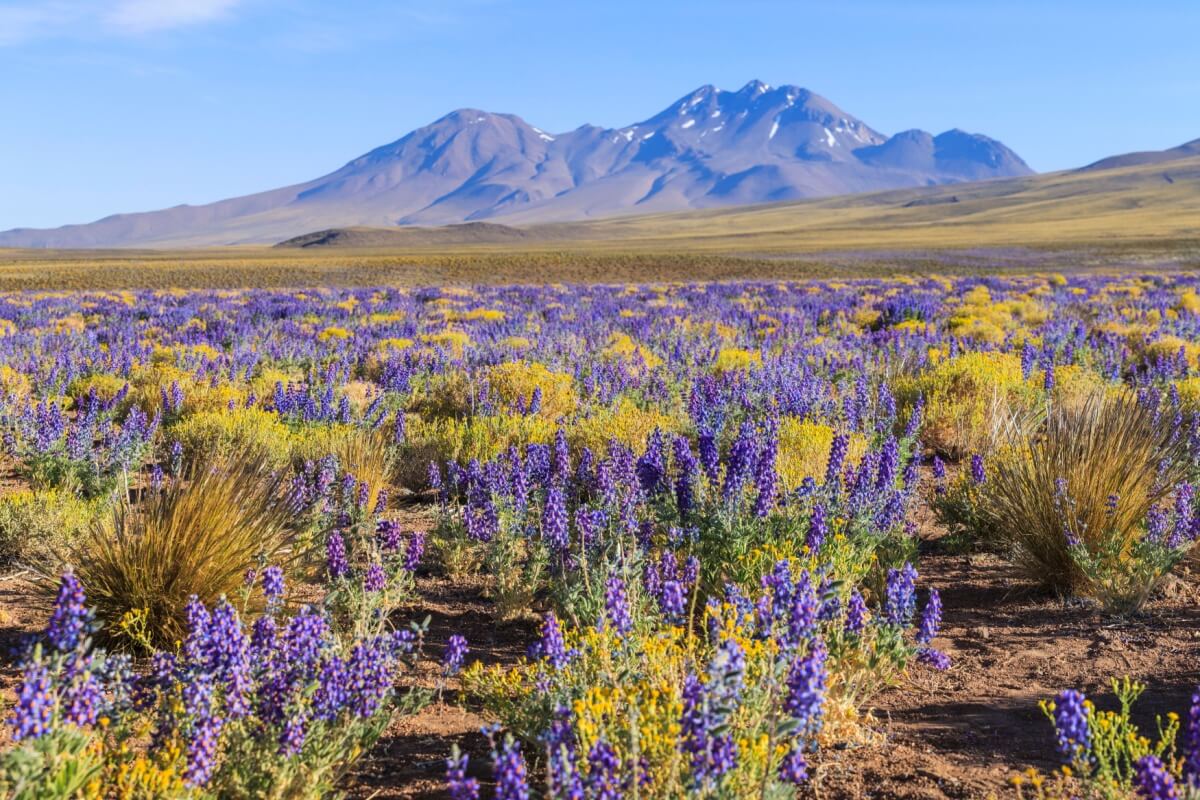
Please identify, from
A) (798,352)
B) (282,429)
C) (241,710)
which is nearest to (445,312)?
(798,352)

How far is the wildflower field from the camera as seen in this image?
2.58m

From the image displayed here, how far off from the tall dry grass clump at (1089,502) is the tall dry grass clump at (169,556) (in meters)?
3.87

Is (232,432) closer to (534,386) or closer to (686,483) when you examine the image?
(534,386)

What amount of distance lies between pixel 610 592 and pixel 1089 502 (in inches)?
123

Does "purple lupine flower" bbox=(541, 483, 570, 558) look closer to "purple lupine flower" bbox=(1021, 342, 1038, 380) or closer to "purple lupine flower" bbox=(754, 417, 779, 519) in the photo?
"purple lupine flower" bbox=(754, 417, 779, 519)

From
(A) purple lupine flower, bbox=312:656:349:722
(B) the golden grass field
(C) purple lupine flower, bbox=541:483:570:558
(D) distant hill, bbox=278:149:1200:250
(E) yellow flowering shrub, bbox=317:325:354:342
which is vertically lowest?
(A) purple lupine flower, bbox=312:656:349:722

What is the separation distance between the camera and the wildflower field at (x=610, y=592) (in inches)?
102

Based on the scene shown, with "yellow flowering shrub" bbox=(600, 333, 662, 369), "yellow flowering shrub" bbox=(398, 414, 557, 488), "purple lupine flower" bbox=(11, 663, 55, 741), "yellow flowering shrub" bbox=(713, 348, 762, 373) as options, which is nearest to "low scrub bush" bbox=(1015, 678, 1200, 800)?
"purple lupine flower" bbox=(11, 663, 55, 741)

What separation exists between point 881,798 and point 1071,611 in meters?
2.17

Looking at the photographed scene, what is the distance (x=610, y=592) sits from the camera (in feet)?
9.59

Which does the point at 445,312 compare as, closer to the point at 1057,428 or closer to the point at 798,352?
the point at 798,352

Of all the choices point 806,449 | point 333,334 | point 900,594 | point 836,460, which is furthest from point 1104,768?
point 333,334

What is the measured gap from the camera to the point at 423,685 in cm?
387

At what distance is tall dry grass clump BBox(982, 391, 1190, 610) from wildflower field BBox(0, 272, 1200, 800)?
0.07ft
